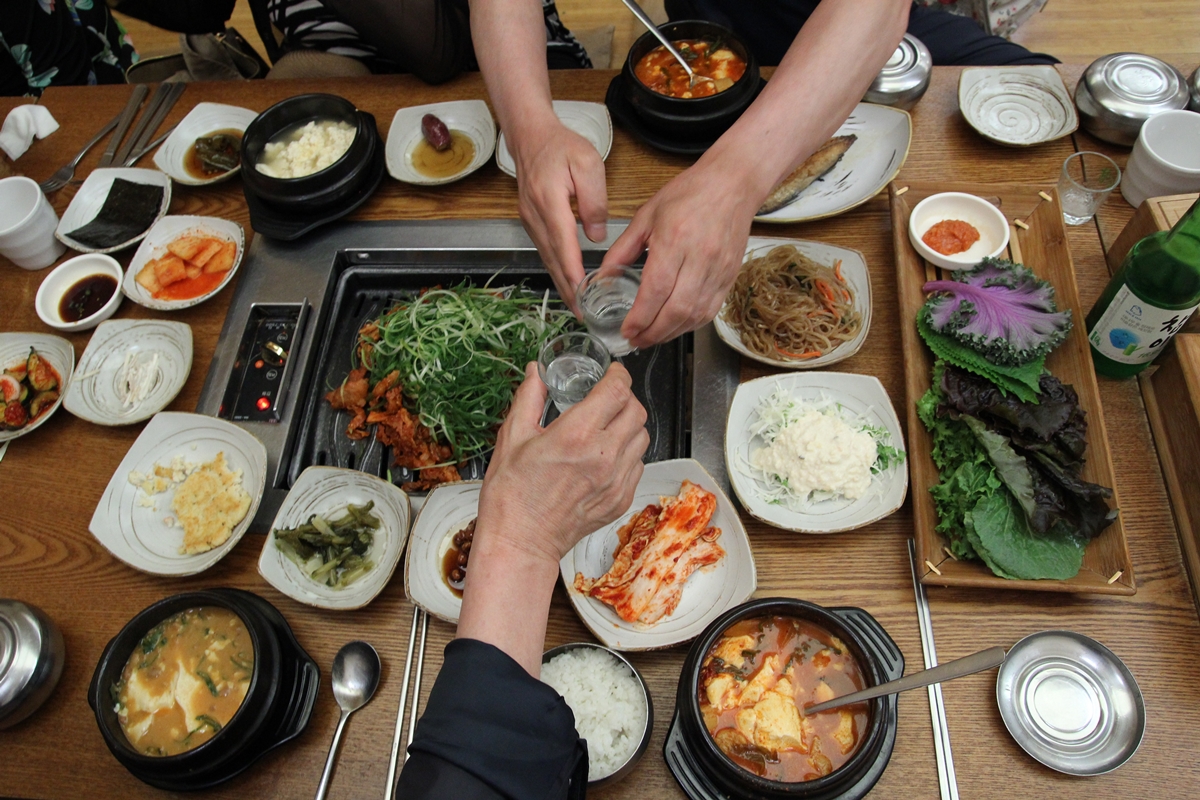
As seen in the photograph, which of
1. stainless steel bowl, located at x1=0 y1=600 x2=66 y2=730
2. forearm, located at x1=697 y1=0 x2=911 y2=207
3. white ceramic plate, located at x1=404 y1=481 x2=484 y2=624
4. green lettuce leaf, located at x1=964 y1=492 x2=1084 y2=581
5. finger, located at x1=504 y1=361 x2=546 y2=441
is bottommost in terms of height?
stainless steel bowl, located at x1=0 y1=600 x2=66 y2=730

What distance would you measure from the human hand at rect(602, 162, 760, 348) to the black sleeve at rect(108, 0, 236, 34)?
9.29 ft

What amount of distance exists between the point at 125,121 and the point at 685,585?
9.48 ft

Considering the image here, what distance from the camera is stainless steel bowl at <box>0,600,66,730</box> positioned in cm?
163

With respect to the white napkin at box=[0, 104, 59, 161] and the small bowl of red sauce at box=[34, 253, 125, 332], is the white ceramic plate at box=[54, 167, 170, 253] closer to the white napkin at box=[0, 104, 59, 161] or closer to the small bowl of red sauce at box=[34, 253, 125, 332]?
the small bowl of red sauce at box=[34, 253, 125, 332]

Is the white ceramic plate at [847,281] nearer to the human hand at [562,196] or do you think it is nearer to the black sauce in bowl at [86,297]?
the human hand at [562,196]

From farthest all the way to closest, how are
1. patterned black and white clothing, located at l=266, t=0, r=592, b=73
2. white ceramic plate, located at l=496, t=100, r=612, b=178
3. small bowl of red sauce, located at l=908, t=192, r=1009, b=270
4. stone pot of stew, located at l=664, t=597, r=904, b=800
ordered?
patterned black and white clothing, located at l=266, t=0, r=592, b=73
white ceramic plate, located at l=496, t=100, r=612, b=178
small bowl of red sauce, located at l=908, t=192, r=1009, b=270
stone pot of stew, located at l=664, t=597, r=904, b=800

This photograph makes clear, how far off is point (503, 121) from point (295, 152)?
934 mm

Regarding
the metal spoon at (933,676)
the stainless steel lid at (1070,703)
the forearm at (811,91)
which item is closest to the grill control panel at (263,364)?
the forearm at (811,91)

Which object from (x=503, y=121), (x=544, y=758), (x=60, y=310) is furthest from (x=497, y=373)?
(x=60, y=310)

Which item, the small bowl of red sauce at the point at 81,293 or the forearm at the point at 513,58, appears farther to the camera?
the small bowl of red sauce at the point at 81,293

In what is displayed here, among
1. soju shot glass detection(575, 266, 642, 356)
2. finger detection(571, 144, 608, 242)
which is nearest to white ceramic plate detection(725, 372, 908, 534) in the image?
soju shot glass detection(575, 266, 642, 356)

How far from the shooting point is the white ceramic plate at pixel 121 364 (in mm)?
2094

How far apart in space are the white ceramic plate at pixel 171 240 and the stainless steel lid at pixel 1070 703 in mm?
2503

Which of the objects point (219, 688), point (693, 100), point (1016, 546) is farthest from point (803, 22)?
point (219, 688)
